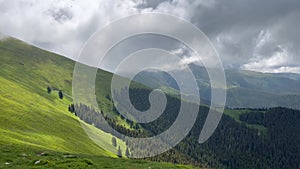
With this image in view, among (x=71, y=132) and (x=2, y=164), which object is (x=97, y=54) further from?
(x=71, y=132)

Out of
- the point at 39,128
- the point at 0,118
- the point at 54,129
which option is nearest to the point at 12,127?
the point at 0,118

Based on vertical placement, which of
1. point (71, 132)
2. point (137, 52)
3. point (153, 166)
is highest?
point (137, 52)

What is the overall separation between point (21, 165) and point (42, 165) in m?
2.92

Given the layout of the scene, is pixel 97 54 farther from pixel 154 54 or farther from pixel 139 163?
pixel 139 163

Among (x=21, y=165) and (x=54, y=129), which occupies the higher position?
(x=54, y=129)

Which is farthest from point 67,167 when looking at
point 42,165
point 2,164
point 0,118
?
point 0,118

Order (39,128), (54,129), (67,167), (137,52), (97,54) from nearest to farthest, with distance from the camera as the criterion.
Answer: (67,167), (97,54), (137,52), (39,128), (54,129)

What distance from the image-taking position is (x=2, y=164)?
40.2 meters

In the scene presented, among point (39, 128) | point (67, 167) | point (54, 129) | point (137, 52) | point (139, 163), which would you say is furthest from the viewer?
point (54, 129)

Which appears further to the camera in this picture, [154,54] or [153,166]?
[154,54]

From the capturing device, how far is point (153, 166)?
48875 mm

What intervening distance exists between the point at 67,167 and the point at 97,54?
15996 millimetres

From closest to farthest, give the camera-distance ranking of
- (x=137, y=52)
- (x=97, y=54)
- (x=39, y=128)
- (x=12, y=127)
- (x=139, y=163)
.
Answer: (x=97, y=54), (x=137, y=52), (x=139, y=163), (x=12, y=127), (x=39, y=128)

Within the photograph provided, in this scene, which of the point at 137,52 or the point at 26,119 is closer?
the point at 137,52
